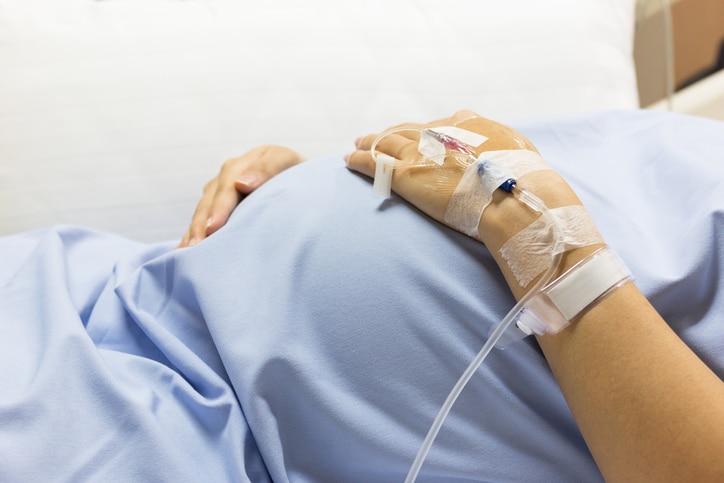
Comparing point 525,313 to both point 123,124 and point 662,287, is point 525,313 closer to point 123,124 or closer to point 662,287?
point 662,287

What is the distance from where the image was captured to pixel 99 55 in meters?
1.15

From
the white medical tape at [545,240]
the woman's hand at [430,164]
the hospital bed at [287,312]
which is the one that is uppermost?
the woman's hand at [430,164]

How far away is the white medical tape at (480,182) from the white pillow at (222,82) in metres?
0.52

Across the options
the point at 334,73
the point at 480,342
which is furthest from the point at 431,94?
the point at 480,342

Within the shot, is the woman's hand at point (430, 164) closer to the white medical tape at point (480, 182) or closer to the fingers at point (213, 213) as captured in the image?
the white medical tape at point (480, 182)

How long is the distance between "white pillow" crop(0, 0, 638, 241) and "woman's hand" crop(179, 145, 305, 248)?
0.12 metres

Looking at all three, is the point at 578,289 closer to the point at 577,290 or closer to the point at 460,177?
the point at 577,290

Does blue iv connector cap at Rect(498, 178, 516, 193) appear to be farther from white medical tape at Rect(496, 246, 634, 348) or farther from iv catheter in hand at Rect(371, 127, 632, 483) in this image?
white medical tape at Rect(496, 246, 634, 348)

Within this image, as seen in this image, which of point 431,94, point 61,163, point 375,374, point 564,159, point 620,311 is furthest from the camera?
point 431,94

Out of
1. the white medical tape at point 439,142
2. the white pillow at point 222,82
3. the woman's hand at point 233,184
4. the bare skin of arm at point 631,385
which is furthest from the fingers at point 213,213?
the bare skin of arm at point 631,385

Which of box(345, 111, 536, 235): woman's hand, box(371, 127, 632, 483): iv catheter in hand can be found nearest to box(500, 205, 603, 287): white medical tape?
box(371, 127, 632, 483): iv catheter in hand

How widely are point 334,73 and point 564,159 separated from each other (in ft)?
1.57

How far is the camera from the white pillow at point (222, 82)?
44.5 inches

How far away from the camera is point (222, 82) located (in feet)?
3.84
